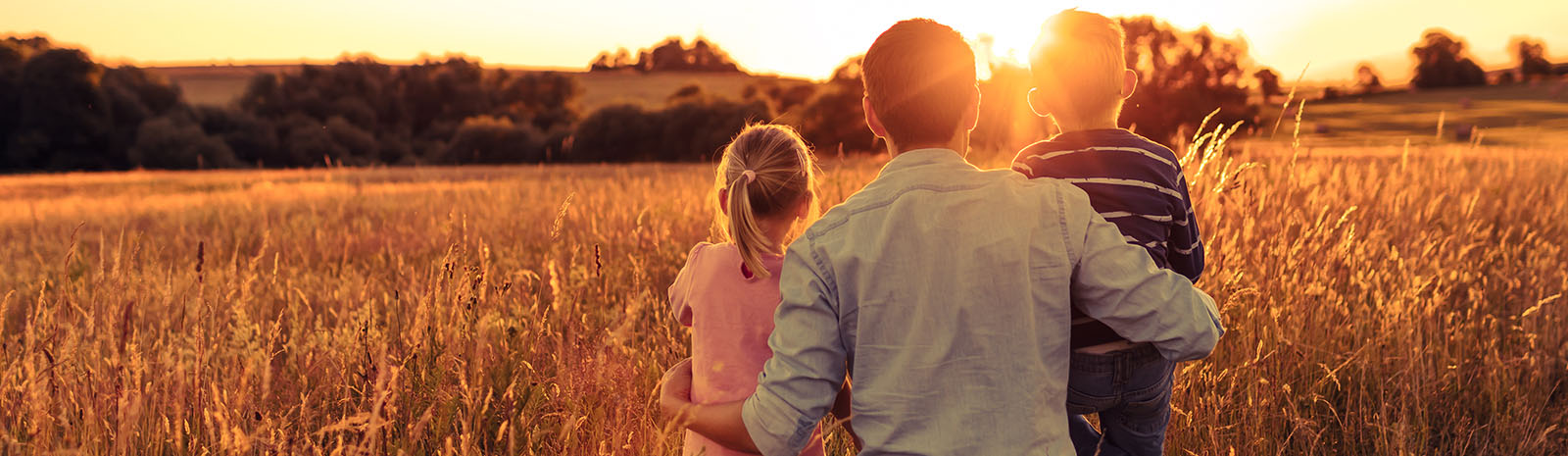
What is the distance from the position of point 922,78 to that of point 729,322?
26.8 inches

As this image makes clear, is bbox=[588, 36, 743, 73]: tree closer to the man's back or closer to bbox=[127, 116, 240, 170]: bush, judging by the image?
bbox=[127, 116, 240, 170]: bush

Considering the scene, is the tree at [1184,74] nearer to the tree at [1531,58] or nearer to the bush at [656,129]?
the bush at [656,129]

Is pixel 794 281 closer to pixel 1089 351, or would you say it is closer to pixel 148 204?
pixel 1089 351

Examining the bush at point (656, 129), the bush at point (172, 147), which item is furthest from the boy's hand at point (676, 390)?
the bush at point (172, 147)

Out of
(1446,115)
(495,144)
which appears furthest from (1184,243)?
(495,144)

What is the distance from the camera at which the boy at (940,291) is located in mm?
1436

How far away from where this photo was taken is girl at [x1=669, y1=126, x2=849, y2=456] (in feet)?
5.67

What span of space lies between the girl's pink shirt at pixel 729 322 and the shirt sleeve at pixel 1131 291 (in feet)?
2.14

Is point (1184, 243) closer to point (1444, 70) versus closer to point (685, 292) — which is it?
point (685, 292)

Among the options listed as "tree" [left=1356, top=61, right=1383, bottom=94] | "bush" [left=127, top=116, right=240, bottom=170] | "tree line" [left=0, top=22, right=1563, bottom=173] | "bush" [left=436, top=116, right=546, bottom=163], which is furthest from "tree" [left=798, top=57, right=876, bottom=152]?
"tree" [left=1356, top=61, right=1383, bottom=94]

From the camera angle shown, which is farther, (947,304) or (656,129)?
(656,129)

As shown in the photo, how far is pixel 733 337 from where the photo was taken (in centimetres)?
178

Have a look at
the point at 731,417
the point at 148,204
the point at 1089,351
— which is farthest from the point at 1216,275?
the point at 148,204

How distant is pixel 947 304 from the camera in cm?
144
